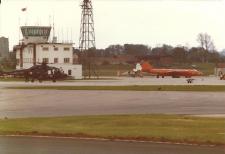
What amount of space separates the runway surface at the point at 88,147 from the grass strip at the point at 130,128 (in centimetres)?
125

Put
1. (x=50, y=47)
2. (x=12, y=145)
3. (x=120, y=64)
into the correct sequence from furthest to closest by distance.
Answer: (x=120, y=64), (x=50, y=47), (x=12, y=145)

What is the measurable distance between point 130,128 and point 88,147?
15.6 feet

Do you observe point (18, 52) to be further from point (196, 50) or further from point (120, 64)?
point (196, 50)

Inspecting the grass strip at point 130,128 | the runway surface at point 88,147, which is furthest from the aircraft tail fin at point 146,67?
the runway surface at point 88,147

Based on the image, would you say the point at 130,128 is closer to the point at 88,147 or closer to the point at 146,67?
the point at 88,147

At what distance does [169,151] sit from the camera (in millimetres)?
14883

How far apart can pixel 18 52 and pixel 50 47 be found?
8.97 meters

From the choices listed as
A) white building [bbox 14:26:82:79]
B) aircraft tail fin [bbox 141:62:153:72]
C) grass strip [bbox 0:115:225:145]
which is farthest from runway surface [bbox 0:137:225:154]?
aircraft tail fin [bbox 141:62:153:72]

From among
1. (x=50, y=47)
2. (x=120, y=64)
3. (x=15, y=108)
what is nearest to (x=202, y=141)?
(x=15, y=108)

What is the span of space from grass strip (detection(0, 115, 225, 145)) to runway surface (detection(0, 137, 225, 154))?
4.09 feet

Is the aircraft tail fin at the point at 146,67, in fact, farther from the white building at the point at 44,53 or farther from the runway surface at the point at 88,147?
the runway surface at the point at 88,147

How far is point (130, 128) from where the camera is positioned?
793 inches

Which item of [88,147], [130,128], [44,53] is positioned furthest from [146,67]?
[88,147]

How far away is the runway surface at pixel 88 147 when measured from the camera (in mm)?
14680
